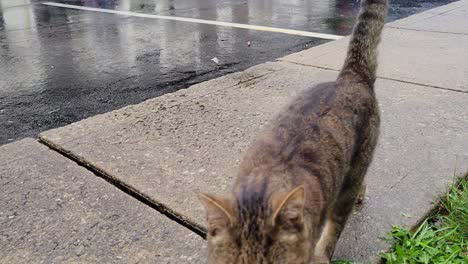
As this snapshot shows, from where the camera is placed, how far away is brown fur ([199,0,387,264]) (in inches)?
73.5

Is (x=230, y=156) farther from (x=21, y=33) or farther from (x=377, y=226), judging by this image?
(x=21, y=33)

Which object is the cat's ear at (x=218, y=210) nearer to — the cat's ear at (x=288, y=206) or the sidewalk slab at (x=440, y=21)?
the cat's ear at (x=288, y=206)

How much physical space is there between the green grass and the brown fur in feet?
1.10

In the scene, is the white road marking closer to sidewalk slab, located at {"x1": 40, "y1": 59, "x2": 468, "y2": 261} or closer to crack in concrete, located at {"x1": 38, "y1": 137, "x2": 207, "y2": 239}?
sidewalk slab, located at {"x1": 40, "y1": 59, "x2": 468, "y2": 261}

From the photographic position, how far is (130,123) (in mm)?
4277

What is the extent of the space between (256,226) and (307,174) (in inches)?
22.6

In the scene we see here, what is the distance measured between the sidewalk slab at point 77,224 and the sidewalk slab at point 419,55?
10.7 ft

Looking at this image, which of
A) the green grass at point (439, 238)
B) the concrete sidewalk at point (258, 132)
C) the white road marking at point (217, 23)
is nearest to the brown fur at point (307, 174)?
the green grass at point (439, 238)

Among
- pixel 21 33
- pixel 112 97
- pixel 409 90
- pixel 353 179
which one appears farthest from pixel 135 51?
pixel 353 179

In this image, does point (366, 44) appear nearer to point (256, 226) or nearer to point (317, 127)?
point (317, 127)

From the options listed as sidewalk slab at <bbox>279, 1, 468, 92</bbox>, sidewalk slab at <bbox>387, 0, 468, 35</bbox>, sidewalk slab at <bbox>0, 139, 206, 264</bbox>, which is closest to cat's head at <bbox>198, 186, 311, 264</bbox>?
sidewalk slab at <bbox>0, 139, 206, 264</bbox>

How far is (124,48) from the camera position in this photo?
24.5 feet

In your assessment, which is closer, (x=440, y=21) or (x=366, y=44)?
(x=366, y=44)

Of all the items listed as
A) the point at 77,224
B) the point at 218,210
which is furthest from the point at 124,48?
the point at 218,210
